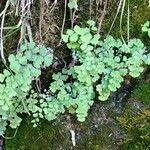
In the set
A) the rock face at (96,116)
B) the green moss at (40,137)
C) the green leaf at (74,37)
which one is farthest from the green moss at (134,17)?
the green moss at (40,137)

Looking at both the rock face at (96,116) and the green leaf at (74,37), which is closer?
the green leaf at (74,37)

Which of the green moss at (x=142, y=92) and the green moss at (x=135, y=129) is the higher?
the green moss at (x=142, y=92)

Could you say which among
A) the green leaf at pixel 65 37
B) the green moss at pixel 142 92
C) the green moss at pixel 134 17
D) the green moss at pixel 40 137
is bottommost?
the green moss at pixel 40 137

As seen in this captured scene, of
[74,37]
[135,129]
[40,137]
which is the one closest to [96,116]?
[135,129]

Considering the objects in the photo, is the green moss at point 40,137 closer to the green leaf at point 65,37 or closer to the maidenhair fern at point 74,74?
the maidenhair fern at point 74,74

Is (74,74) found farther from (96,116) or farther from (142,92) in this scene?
(142,92)

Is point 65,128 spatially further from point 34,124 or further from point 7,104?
point 7,104

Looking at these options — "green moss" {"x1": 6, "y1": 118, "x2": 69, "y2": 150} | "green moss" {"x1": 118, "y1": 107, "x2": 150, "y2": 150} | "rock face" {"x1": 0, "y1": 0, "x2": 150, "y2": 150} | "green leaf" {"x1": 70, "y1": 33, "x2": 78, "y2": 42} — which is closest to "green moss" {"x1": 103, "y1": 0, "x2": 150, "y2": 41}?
"rock face" {"x1": 0, "y1": 0, "x2": 150, "y2": 150}

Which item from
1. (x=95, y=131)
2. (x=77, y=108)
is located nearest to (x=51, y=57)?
(x=77, y=108)
